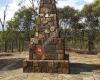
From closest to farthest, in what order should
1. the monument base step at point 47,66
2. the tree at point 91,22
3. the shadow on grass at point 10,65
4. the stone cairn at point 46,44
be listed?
the monument base step at point 47,66
the stone cairn at point 46,44
the shadow on grass at point 10,65
the tree at point 91,22

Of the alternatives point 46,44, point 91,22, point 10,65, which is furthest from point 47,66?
point 91,22

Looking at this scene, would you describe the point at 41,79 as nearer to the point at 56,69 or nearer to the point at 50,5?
the point at 56,69

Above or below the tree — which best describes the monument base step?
below

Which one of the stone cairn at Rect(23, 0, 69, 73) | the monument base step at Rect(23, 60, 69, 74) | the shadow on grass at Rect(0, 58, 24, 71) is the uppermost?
the stone cairn at Rect(23, 0, 69, 73)

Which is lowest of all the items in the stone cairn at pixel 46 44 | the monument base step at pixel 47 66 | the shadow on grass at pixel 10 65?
the shadow on grass at pixel 10 65

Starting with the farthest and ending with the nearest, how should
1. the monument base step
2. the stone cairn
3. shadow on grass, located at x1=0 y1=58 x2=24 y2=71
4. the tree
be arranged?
the tree
shadow on grass, located at x1=0 y1=58 x2=24 y2=71
the stone cairn
the monument base step

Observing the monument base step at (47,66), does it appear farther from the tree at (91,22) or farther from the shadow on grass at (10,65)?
the tree at (91,22)

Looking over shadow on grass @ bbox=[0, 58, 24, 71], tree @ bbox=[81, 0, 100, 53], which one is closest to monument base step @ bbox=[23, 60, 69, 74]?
shadow on grass @ bbox=[0, 58, 24, 71]

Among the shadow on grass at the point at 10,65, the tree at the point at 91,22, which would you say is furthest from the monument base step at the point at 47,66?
the tree at the point at 91,22

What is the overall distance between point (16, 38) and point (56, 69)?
87.0 ft

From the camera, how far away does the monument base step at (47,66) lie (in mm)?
11602

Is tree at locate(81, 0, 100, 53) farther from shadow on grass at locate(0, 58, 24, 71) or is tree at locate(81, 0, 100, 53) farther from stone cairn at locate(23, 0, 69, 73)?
stone cairn at locate(23, 0, 69, 73)

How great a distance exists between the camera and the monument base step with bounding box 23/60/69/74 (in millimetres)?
11602

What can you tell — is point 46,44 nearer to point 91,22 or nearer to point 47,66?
point 47,66
